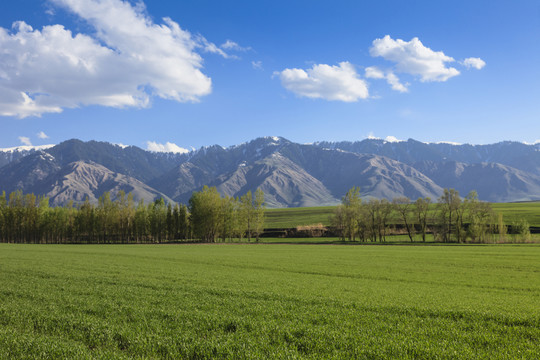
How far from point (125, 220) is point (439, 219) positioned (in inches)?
4817

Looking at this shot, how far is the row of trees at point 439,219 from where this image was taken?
321ft

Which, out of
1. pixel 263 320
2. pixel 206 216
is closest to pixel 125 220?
pixel 206 216

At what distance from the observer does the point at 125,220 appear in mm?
135250

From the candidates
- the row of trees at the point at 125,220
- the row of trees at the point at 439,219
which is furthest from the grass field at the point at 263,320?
the row of trees at the point at 125,220

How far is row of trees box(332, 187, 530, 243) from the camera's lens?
9775 centimetres

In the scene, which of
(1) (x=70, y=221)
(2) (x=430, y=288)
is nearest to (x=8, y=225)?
(1) (x=70, y=221)

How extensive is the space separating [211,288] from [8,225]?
158 meters

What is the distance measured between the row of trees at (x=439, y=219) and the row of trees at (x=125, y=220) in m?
35.8

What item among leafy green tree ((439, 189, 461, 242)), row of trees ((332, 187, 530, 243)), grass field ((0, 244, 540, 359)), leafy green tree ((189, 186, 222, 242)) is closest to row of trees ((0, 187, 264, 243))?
leafy green tree ((189, 186, 222, 242))

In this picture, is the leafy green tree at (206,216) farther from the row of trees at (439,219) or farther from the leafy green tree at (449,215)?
the leafy green tree at (449,215)

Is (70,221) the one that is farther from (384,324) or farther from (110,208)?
(384,324)

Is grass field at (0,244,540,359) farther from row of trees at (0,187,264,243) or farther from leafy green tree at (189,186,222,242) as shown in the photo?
row of trees at (0,187,264,243)

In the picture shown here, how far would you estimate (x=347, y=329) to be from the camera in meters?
13.5

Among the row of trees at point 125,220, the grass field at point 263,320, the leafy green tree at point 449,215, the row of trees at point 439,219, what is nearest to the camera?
the grass field at point 263,320
